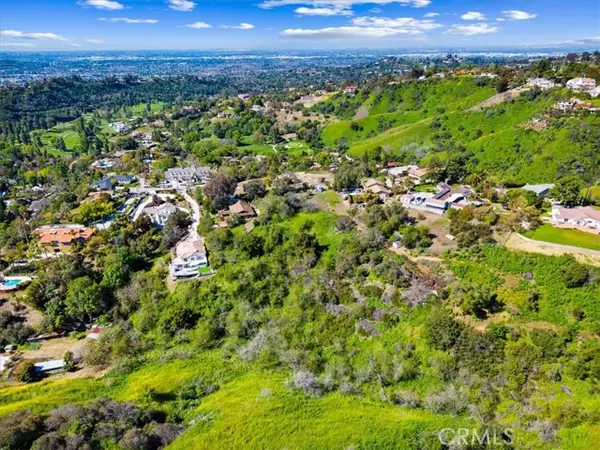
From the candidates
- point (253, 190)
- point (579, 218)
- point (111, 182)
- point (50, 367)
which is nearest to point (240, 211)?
point (253, 190)

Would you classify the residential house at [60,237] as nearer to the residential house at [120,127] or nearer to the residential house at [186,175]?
the residential house at [186,175]

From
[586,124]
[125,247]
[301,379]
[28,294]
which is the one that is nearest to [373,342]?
[301,379]

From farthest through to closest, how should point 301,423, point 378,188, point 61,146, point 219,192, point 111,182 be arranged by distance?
Answer: point 61,146, point 111,182, point 219,192, point 378,188, point 301,423

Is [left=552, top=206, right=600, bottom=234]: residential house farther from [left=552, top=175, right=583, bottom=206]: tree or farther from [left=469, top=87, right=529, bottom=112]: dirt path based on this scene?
[left=469, top=87, right=529, bottom=112]: dirt path

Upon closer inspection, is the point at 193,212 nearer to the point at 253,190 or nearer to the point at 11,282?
the point at 253,190

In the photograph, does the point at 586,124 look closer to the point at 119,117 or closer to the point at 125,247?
the point at 125,247

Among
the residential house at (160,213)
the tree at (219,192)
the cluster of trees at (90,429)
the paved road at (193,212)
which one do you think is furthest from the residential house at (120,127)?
the cluster of trees at (90,429)
